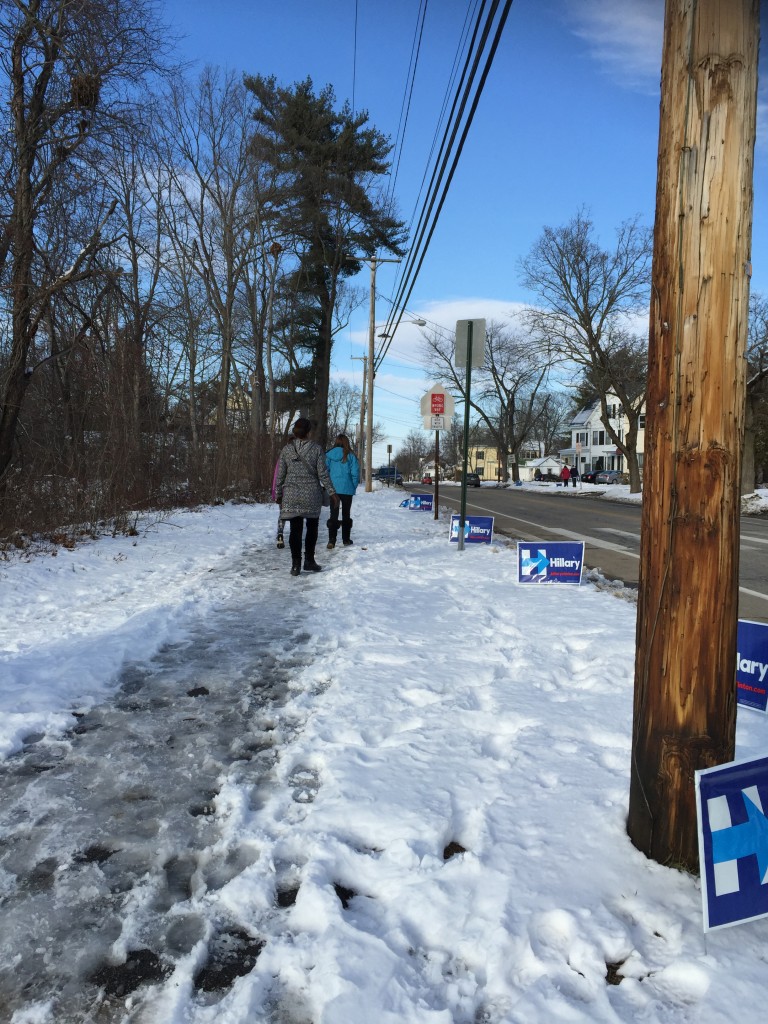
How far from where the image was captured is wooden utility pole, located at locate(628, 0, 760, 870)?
211 centimetres

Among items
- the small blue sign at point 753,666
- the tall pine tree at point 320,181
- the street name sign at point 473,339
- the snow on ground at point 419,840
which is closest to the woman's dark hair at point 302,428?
the street name sign at point 473,339

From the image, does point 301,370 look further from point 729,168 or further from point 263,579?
point 729,168

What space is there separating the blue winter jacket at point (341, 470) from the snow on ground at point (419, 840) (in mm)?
4387

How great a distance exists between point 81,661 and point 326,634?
1815 millimetres

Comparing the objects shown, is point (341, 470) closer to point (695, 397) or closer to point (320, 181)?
point (695, 397)

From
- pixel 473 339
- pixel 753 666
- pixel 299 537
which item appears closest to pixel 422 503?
pixel 473 339

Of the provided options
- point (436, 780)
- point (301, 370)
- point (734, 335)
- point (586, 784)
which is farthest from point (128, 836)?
point (301, 370)

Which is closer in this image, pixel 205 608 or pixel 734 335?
pixel 734 335

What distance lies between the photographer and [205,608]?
6344mm

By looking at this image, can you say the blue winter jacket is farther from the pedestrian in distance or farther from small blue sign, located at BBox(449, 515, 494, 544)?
small blue sign, located at BBox(449, 515, 494, 544)

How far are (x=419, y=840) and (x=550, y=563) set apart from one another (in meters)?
5.20

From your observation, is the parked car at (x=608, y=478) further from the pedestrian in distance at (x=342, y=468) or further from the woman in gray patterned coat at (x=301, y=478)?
the woman in gray patterned coat at (x=301, y=478)

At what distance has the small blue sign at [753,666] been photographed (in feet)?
11.8

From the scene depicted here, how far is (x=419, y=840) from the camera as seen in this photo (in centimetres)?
246
